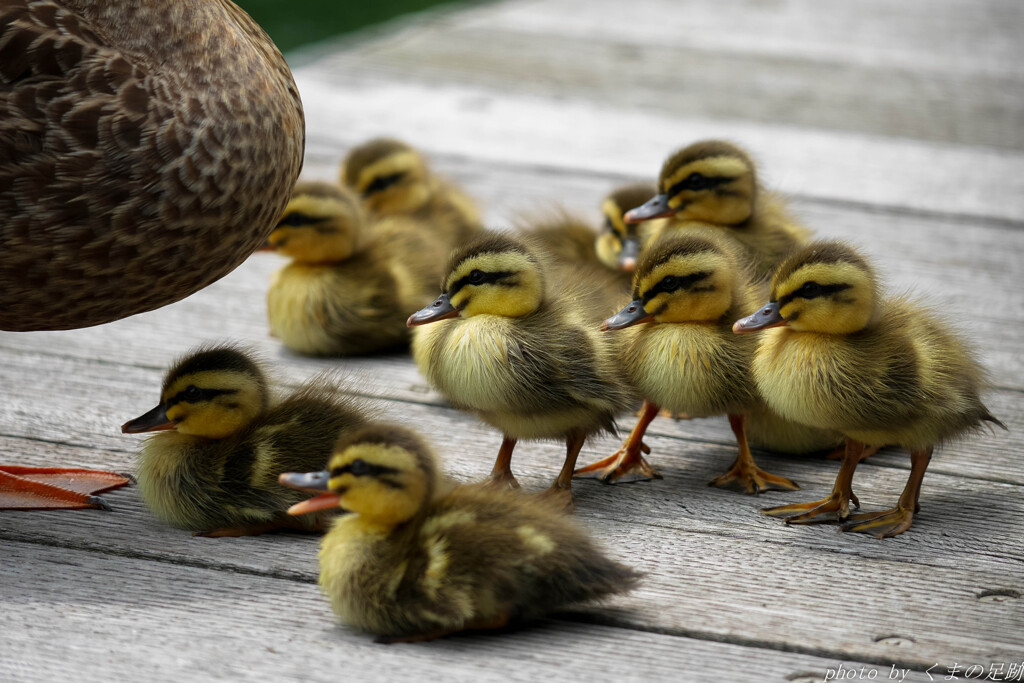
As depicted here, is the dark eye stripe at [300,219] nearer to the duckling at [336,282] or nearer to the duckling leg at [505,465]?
the duckling at [336,282]

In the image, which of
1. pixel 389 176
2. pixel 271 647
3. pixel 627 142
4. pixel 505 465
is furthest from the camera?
pixel 627 142

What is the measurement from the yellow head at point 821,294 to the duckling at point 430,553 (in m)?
0.75

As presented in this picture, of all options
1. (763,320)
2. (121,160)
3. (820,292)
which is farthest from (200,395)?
(820,292)

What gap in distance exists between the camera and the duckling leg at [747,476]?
2779 mm

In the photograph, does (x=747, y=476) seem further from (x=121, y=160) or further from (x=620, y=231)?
(x=121, y=160)

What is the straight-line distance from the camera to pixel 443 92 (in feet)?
20.6

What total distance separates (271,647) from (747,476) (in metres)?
1.20

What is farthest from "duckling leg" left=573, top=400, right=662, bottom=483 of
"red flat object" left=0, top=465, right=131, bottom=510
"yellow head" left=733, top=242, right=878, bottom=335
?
"red flat object" left=0, top=465, right=131, bottom=510

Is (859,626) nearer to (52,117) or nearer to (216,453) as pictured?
(216,453)

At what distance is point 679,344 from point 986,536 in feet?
2.46

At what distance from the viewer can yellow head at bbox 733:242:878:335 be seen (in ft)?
8.37

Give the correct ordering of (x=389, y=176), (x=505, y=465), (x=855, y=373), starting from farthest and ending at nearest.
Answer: (x=389, y=176) → (x=505, y=465) → (x=855, y=373)

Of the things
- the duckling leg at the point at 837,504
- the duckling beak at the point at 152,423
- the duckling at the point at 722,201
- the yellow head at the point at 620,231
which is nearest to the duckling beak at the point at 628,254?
the yellow head at the point at 620,231

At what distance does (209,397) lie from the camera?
2582mm
